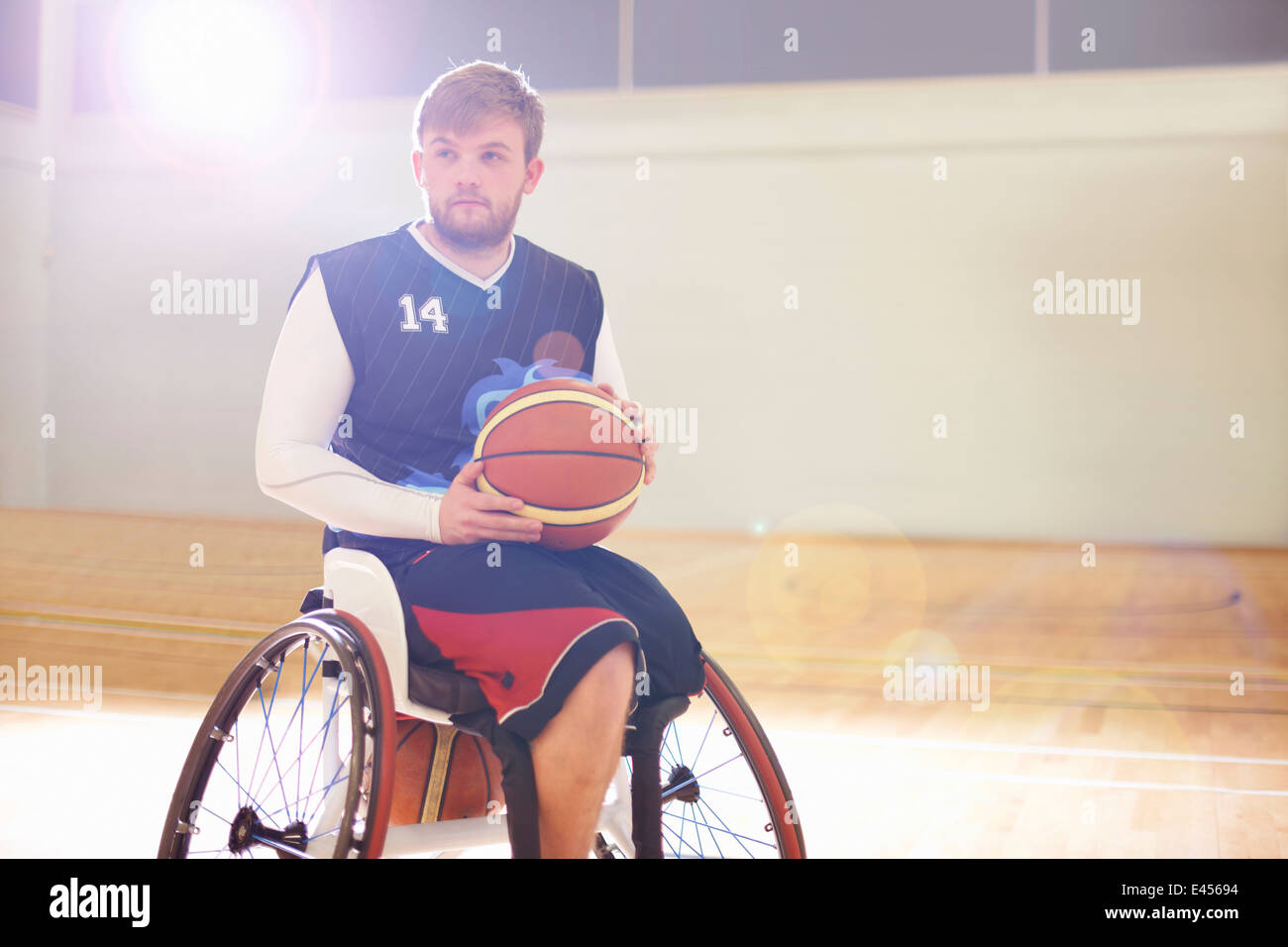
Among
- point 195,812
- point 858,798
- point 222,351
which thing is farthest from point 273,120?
point 195,812

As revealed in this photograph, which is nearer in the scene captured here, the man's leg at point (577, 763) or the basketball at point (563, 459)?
the man's leg at point (577, 763)

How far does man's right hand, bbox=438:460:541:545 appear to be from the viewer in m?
1.37

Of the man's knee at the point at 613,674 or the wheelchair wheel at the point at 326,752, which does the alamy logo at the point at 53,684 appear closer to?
the wheelchair wheel at the point at 326,752

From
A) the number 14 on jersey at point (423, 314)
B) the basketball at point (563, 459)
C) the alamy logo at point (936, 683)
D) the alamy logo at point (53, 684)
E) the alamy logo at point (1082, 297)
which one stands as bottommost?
the alamy logo at point (936, 683)

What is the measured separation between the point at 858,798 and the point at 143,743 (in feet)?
6.83

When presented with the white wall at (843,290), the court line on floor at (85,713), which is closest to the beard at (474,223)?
the court line on floor at (85,713)

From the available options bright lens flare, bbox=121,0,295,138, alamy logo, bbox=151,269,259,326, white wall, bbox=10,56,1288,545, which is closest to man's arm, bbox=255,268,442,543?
white wall, bbox=10,56,1288,545

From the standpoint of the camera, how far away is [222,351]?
8117 mm

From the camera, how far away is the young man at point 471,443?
1271 mm

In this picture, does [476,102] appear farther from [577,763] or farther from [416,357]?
[577,763]

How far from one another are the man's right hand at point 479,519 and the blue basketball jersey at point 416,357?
71 mm

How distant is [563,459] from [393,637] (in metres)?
0.31

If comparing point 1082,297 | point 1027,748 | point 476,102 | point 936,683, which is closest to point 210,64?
point 1082,297

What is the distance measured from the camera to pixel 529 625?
1.29m
